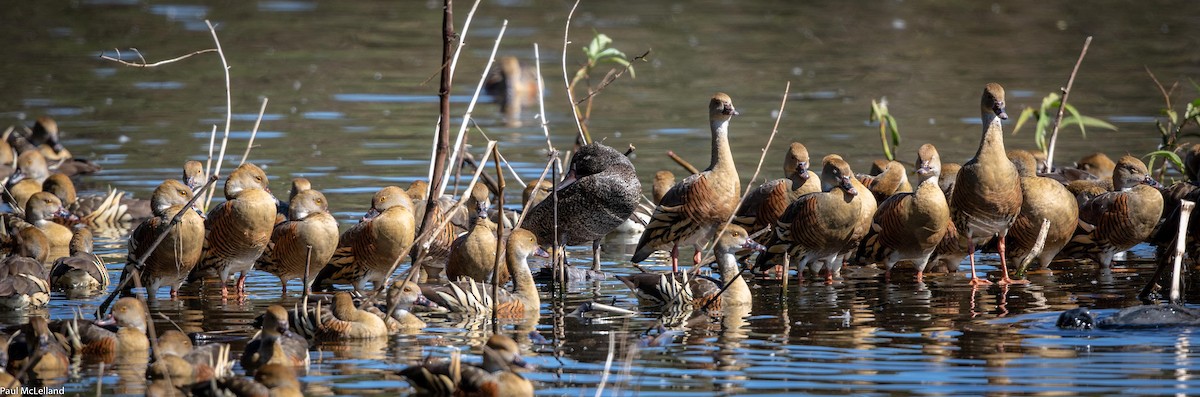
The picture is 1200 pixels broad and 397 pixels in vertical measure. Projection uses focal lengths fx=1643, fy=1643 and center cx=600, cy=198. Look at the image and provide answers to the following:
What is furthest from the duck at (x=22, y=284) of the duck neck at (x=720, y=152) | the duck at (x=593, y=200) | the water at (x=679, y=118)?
the duck neck at (x=720, y=152)

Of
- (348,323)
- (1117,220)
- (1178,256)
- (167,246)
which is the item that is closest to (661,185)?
(1117,220)

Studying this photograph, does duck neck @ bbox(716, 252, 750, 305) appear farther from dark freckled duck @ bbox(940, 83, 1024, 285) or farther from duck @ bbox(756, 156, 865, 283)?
dark freckled duck @ bbox(940, 83, 1024, 285)

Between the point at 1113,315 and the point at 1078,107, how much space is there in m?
12.4

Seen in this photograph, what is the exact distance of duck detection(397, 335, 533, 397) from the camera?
7.84 meters

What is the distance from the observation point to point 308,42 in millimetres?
30422

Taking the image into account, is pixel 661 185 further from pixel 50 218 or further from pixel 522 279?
pixel 50 218

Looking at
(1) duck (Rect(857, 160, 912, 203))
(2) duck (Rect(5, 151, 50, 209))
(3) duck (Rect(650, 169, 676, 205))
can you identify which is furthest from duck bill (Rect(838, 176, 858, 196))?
(2) duck (Rect(5, 151, 50, 209))

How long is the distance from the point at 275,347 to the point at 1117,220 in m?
6.55

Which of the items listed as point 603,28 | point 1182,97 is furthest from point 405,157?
point 603,28

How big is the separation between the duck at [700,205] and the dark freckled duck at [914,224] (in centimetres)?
109

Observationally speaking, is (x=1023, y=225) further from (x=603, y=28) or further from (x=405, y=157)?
(x=603, y=28)

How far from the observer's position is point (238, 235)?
1136 cm

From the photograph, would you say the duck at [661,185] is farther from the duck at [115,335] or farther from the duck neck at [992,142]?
the duck at [115,335]

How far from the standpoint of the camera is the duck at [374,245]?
1138 centimetres
